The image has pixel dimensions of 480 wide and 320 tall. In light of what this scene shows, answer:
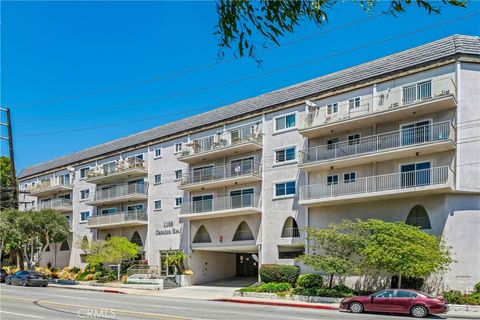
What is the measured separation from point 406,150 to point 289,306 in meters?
10.7

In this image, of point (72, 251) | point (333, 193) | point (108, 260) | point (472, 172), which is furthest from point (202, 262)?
point (472, 172)

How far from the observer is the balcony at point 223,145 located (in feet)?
130

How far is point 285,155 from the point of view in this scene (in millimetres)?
38281

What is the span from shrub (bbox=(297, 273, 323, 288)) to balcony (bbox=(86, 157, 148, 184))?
21.2m

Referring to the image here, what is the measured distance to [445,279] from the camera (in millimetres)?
29250

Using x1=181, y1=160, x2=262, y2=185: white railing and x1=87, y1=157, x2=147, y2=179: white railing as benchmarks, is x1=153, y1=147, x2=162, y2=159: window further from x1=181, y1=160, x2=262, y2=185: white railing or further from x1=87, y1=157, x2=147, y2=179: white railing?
x1=181, y1=160, x2=262, y2=185: white railing

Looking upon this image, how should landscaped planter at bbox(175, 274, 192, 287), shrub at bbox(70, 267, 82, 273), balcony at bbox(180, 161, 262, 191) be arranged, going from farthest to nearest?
shrub at bbox(70, 267, 82, 273) → landscaped planter at bbox(175, 274, 192, 287) → balcony at bbox(180, 161, 262, 191)

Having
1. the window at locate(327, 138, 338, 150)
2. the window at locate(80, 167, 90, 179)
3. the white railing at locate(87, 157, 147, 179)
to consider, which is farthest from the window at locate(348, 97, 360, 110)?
the window at locate(80, 167, 90, 179)

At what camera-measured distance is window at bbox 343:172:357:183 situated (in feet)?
112

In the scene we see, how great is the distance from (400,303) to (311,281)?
29.7 feet

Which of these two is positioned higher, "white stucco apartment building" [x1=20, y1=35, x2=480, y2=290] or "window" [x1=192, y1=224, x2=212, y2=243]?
"white stucco apartment building" [x1=20, y1=35, x2=480, y2=290]

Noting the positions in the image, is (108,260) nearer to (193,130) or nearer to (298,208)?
(193,130)

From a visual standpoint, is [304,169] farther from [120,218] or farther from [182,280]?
[120,218]

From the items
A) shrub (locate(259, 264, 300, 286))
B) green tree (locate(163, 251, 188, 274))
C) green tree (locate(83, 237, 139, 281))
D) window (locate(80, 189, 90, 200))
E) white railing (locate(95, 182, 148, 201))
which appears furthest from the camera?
window (locate(80, 189, 90, 200))
